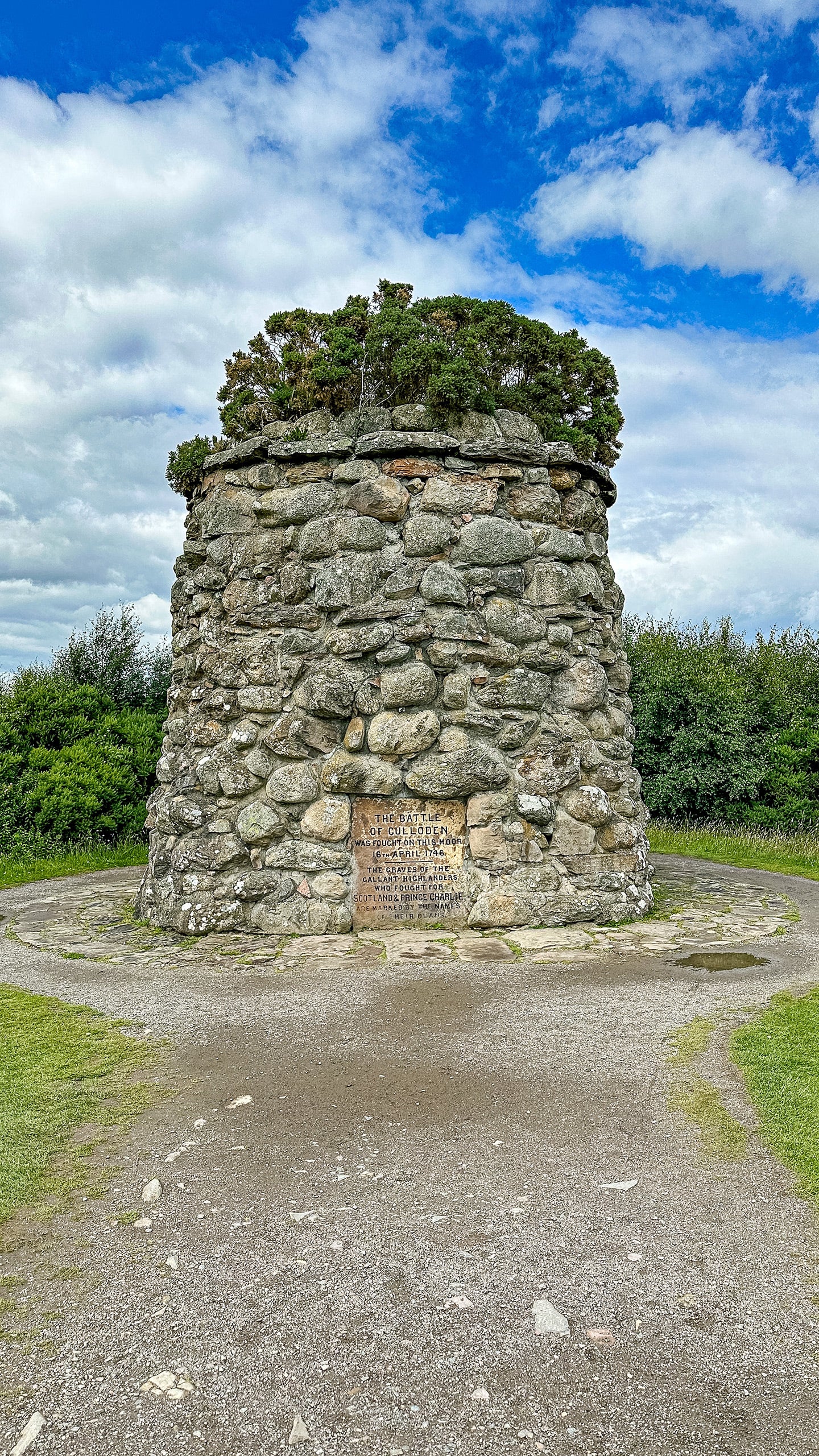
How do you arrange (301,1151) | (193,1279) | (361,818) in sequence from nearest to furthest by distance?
1. (193,1279)
2. (301,1151)
3. (361,818)

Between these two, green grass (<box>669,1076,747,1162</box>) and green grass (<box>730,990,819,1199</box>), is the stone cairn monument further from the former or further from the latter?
green grass (<box>669,1076,747,1162</box>)

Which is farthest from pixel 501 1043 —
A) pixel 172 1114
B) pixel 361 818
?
pixel 361 818

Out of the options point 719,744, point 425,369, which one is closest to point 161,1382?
point 425,369

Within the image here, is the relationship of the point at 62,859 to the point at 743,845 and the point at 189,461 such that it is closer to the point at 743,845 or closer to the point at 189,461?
the point at 189,461

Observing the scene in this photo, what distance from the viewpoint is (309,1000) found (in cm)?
545

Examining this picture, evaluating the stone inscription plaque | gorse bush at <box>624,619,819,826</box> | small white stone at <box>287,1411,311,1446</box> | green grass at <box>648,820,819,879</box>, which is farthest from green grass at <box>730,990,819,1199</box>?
gorse bush at <box>624,619,819,826</box>

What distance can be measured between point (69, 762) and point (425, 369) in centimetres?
741

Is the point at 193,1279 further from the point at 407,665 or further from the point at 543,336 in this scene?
the point at 543,336

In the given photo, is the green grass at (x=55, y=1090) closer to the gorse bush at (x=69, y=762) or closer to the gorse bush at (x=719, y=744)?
the gorse bush at (x=69, y=762)

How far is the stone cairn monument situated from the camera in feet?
24.0

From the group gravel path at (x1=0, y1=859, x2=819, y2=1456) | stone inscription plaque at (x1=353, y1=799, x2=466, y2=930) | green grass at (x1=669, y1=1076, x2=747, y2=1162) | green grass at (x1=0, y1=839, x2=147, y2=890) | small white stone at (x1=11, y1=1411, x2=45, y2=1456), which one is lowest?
small white stone at (x1=11, y1=1411, x2=45, y2=1456)

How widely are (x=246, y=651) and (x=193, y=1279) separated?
5675 mm

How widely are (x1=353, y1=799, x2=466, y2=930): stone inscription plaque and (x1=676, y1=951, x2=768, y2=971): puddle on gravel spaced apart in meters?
1.90

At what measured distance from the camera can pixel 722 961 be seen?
6.37 metres
